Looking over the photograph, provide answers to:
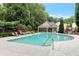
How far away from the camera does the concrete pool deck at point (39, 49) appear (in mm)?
6911

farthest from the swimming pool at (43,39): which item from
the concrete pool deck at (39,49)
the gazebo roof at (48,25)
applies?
the gazebo roof at (48,25)

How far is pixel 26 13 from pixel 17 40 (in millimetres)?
1292

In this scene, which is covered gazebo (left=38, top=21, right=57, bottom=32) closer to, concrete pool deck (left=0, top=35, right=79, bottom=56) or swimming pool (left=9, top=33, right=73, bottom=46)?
swimming pool (left=9, top=33, right=73, bottom=46)

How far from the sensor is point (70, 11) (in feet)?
25.7

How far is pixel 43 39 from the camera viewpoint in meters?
8.20

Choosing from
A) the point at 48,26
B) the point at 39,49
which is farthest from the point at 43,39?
the point at 39,49

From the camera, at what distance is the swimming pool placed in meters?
7.87

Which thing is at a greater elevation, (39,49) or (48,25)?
(48,25)

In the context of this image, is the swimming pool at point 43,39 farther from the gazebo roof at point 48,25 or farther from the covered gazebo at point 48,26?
the gazebo roof at point 48,25

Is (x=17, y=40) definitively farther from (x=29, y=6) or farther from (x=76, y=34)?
(x=76, y=34)

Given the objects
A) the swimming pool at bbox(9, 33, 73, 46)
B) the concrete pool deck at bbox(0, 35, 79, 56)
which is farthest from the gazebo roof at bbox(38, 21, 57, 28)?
the concrete pool deck at bbox(0, 35, 79, 56)

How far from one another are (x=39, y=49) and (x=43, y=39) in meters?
1.00

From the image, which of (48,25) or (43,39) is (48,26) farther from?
(43,39)

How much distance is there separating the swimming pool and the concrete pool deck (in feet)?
0.80
